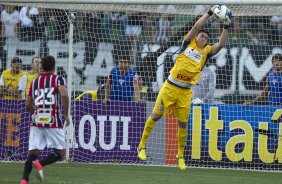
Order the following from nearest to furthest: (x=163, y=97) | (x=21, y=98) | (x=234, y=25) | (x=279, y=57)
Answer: (x=163, y=97) → (x=279, y=57) → (x=21, y=98) → (x=234, y=25)

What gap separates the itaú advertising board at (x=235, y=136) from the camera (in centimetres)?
1576

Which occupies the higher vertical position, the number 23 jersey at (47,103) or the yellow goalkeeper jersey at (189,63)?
the yellow goalkeeper jersey at (189,63)

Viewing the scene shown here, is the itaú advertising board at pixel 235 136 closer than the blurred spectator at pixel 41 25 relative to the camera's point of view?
Yes

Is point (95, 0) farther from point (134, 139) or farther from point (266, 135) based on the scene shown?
point (266, 135)

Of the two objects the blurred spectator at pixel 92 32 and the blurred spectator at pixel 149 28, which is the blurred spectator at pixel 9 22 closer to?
the blurred spectator at pixel 92 32

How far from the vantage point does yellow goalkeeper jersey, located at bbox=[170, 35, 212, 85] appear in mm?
13828

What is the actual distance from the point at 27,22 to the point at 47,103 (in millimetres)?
8915

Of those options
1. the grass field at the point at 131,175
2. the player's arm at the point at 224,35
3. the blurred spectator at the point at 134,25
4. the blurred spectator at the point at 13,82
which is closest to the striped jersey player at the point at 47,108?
the grass field at the point at 131,175

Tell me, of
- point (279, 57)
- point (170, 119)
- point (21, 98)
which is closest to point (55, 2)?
point (21, 98)

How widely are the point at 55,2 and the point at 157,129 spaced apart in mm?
3300

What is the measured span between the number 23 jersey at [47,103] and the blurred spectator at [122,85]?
5.30m

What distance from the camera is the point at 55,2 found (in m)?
15.6

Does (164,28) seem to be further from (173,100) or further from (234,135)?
(173,100)

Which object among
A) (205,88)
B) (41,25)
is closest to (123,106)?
(205,88)
